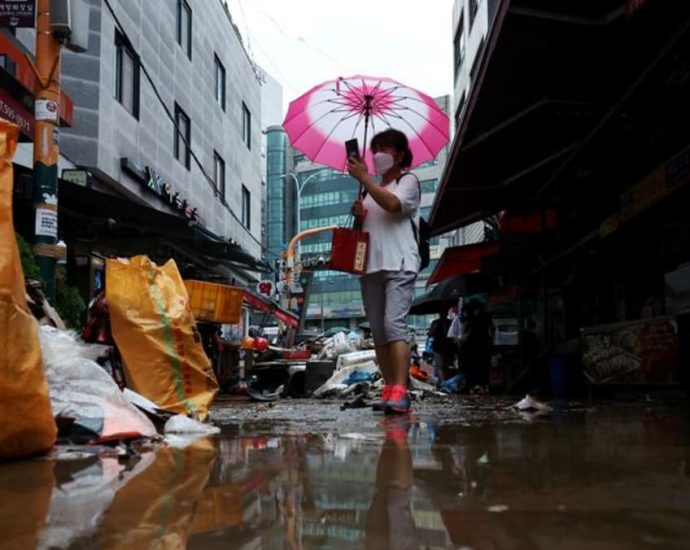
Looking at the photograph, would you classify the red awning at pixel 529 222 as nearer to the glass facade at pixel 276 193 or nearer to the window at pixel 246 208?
the window at pixel 246 208

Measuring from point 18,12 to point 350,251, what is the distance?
311cm

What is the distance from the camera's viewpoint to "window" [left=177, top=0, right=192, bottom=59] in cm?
1806

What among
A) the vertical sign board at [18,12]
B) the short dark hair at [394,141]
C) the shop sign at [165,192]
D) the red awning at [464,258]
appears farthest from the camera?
the shop sign at [165,192]

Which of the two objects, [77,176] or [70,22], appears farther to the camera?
[77,176]

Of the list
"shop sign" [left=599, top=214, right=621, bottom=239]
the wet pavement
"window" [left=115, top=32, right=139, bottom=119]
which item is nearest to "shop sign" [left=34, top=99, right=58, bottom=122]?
the wet pavement

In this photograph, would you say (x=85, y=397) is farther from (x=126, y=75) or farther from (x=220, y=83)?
(x=220, y=83)

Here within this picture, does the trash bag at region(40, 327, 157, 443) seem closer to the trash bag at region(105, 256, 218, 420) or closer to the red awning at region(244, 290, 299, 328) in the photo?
the trash bag at region(105, 256, 218, 420)

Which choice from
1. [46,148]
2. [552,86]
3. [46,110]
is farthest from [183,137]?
[46,148]

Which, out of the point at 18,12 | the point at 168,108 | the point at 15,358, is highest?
the point at 168,108

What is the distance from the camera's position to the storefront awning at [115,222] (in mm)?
9000

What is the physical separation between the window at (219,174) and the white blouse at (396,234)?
1727 centimetres

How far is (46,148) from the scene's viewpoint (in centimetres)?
481

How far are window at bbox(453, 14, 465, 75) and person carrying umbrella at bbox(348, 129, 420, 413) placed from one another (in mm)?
22338

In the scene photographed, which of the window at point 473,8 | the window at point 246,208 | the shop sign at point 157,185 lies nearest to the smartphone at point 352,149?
the shop sign at point 157,185
